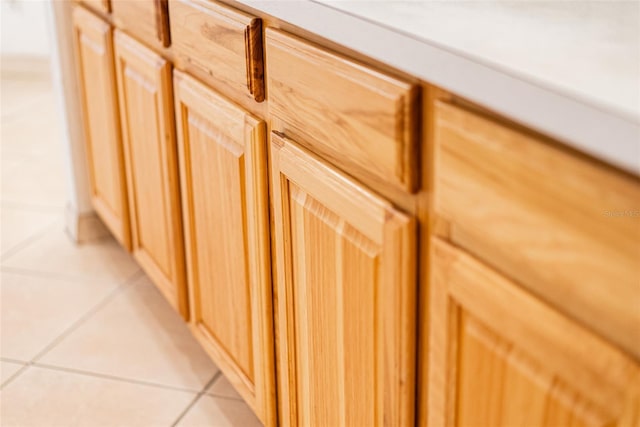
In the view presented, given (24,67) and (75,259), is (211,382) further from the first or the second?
(24,67)

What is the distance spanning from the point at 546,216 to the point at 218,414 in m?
1.21

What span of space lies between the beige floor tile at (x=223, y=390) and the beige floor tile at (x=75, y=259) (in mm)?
603

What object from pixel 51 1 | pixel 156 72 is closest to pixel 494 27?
pixel 156 72

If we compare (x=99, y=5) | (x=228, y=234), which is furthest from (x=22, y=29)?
(x=228, y=234)

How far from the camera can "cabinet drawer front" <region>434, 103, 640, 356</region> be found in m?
0.64

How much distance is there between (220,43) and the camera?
1.33 m

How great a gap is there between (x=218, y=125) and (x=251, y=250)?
0.22 metres

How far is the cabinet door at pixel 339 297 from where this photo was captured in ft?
3.13

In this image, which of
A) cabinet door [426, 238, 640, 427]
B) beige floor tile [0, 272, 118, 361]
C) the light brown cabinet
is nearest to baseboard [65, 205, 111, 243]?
beige floor tile [0, 272, 118, 361]

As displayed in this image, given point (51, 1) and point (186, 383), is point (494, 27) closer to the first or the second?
point (186, 383)

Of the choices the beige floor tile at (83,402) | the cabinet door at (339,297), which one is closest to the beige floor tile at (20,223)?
the beige floor tile at (83,402)

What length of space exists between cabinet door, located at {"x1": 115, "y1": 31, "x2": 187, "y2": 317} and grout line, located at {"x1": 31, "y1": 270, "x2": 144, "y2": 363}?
219 millimetres

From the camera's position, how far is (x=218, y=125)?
1406 mm

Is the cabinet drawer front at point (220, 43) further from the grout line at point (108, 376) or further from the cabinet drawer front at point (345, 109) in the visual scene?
the grout line at point (108, 376)
